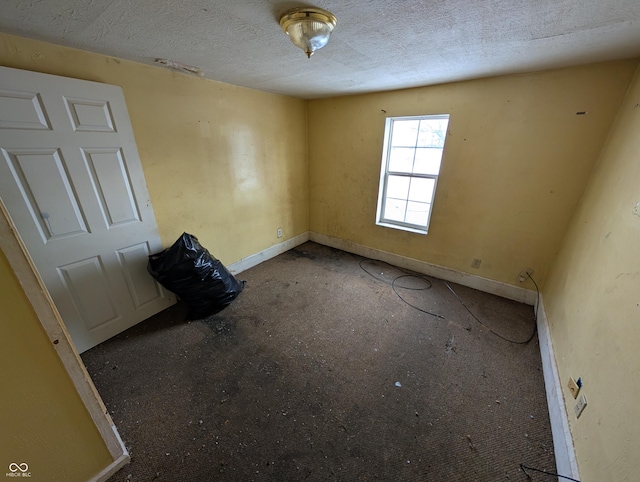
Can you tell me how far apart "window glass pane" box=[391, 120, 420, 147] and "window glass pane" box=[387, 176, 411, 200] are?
0.39 metres

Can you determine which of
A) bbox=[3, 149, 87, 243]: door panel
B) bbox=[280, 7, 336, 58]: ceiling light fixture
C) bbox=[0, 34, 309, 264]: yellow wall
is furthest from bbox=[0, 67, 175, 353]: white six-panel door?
bbox=[280, 7, 336, 58]: ceiling light fixture

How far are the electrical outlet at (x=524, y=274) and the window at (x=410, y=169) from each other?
0.98 metres

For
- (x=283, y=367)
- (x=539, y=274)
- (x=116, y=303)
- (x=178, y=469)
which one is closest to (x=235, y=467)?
(x=178, y=469)

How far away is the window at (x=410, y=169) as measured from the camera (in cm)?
259

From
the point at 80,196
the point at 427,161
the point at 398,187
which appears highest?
the point at 427,161

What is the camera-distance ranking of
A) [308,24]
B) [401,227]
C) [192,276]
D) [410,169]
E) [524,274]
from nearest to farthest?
1. [308,24]
2. [192,276]
3. [524,274]
4. [410,169]
5. [401,227]

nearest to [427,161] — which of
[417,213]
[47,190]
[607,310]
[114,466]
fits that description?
[417,213]

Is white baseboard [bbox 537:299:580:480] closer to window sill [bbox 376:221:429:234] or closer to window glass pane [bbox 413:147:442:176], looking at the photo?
window sill [bbox 376:221:429:234]

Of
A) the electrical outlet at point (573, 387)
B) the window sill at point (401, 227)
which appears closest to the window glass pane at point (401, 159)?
the window sill at point (401, 227)

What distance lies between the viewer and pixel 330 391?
1.55 metres

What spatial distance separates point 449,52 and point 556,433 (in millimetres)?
2278

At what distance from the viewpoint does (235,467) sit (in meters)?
1.18

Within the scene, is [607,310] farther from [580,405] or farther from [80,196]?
[80,196]

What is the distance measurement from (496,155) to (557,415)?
1991 millimetres
